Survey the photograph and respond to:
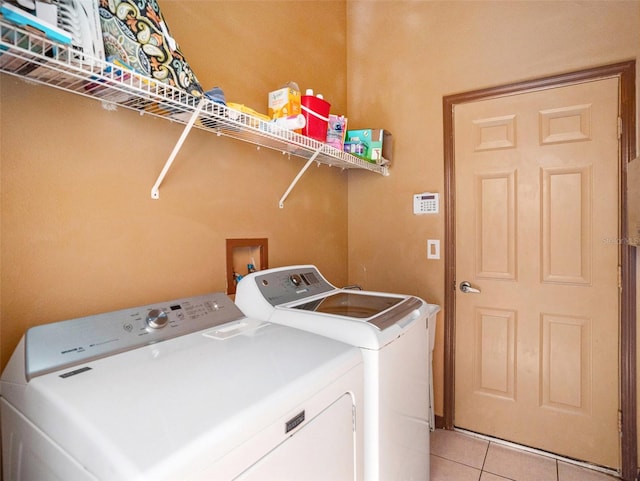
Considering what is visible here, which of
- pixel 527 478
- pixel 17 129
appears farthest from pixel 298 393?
pixel 527 478

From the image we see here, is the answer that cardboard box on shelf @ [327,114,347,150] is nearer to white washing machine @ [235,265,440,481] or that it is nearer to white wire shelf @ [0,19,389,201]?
white wire shelf @ [0,19,389,201]

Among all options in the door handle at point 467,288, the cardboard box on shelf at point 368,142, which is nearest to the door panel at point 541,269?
the door handle at point 467,288

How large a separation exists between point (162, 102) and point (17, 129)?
415mm

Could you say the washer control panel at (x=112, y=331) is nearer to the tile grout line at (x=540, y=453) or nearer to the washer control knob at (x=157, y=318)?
the washer control knob at (x=157, y=318)

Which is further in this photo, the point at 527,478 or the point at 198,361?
the point at 527,478

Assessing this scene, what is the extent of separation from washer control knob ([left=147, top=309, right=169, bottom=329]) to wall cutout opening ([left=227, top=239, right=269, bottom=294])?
0.53 meters

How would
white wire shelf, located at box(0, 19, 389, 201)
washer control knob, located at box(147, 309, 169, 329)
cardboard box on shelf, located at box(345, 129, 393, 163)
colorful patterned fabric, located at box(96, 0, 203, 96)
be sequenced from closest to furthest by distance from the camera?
white wire shelf, located at box(0, 19, 389, 201) < colorful patterned fabric, located at box(96, 0, 203, 96) < washer control knob, located at box(147, 309, 169, 329) < cardboard box on shelf, located at box(345, 129, 393, 163)

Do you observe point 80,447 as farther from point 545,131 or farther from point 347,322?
point 545,131

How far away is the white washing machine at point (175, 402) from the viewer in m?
0.68

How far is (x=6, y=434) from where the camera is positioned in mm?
949

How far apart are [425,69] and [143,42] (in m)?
2.02

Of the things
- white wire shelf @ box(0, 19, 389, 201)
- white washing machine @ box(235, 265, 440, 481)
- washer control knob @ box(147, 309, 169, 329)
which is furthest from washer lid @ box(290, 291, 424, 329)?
white wire shelf @ box(0, 19, 389, 201)

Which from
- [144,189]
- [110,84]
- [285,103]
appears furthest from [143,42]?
[285,103]

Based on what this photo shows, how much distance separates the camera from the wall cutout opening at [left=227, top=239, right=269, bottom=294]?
1.76 metres
